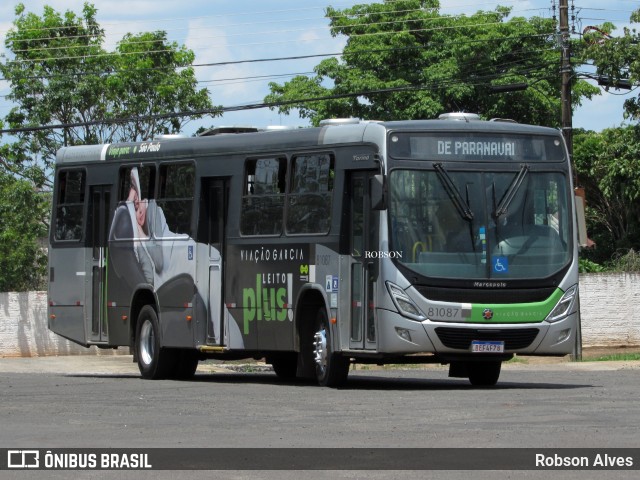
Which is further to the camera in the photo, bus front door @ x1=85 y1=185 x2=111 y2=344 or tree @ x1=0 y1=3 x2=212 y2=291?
tree @ x1=0 y1=3 x2=212 y2=291

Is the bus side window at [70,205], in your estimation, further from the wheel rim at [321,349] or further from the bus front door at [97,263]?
the wheel rim at [321,349]

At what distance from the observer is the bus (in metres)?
17.8

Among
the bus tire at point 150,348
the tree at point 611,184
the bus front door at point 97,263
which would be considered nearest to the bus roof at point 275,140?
the bus front door at point 97,263

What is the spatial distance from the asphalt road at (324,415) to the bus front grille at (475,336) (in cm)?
59

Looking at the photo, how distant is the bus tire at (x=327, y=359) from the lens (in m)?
18.7

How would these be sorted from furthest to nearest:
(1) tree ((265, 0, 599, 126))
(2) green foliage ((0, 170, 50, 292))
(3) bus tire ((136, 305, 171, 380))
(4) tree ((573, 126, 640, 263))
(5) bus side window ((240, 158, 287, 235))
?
(1) tree ((265, 0, 599, 126)) < (2) green foliage ((0, 170, 50, 292)) < (4) tree ((573, 126, 640, 263)) < (3) bus tire ((136, 305, 171, 380)) < (5) bus side window ((240, 158, 287, 235))

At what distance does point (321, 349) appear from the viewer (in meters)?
19.0

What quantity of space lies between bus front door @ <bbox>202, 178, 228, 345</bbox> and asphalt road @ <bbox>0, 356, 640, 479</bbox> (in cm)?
85

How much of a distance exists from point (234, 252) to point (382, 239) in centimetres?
347

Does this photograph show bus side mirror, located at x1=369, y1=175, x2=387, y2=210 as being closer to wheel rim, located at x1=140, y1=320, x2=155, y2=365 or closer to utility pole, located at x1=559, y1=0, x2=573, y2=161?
wheel rim, located at x1=140, y1=320, x2=155, y2=365

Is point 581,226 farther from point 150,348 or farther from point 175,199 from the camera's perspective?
point 150,348

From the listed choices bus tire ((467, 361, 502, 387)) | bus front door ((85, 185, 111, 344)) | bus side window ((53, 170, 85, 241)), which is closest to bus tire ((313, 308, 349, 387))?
bus tire ((467, 361, 502, 387))

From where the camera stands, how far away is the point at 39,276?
42.9m

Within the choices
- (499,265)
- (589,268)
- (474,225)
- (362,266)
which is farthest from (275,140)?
(589,268)
